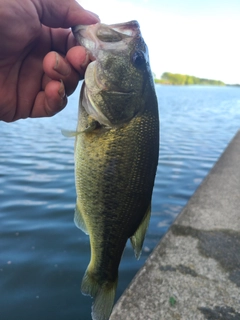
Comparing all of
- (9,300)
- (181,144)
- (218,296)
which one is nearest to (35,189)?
(9,300)

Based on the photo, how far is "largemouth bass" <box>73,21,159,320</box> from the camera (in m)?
2.14

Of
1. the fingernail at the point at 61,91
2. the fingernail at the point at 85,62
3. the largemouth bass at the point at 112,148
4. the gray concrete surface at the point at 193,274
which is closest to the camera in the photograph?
the largemouth bass at the point at 112,148

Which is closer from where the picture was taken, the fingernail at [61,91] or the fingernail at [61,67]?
the fingernail at [61,67]

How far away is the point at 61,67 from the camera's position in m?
2.45

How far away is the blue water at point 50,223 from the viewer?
167 inches

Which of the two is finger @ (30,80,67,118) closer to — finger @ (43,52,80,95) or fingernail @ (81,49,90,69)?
finger @ (43,52,80,95)

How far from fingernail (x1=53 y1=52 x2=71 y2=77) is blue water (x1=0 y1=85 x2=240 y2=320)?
289cm

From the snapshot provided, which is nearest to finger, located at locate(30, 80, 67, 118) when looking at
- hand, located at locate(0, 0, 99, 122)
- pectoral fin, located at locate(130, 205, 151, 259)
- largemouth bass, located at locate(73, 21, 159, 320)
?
hand, located at locate(0, 0, 99, 122)

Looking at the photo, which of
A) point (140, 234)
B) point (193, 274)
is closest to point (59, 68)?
point (140, 234)

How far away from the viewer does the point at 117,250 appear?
2.33 m

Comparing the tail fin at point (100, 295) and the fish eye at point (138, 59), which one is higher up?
the fish eye at point (138, 59)

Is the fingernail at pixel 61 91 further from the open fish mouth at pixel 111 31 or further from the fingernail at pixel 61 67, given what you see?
the open fish mouth at pixel 111 31

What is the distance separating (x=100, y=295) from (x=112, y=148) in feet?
3.39

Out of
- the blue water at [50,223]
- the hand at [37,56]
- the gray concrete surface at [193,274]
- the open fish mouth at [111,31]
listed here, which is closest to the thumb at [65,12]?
the hand at [37,56]
